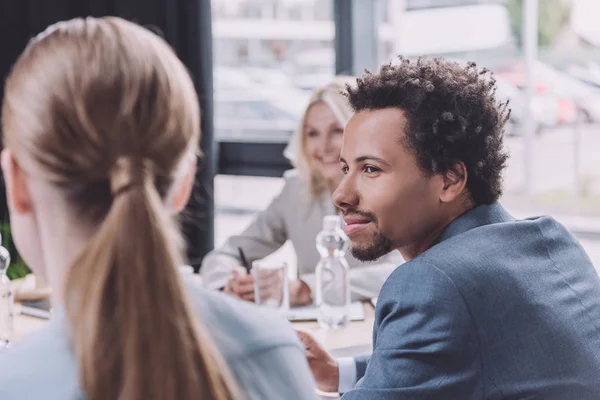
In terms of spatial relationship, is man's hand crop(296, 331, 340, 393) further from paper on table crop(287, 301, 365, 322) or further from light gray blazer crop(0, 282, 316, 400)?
light gray blazer crop(0, 282, 316, 400)

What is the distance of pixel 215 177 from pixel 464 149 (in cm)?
265

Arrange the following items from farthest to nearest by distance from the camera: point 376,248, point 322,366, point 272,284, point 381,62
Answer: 1. point 381,62
2. point 272,284
3. point 322,366
4. point 376,248

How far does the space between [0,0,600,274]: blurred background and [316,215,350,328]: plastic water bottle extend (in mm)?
1470

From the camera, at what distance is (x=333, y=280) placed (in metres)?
2.21

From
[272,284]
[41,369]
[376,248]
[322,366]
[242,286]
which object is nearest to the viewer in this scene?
[41,369]

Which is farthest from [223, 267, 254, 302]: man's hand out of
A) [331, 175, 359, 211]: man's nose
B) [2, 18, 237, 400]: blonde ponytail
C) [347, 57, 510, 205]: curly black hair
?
[2, 18, 237, 400]: blonde ponytail

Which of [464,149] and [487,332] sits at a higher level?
[464,149]

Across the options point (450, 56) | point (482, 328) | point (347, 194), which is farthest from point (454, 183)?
point (450, 56)

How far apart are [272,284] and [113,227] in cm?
142

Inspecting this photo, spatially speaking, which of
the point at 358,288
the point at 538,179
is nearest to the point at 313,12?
the point at 538,179

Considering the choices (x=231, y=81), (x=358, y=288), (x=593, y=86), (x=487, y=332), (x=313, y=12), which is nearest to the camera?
(x=487, y=332)

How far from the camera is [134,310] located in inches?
29.1

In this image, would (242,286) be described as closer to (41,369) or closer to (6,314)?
(6,314)

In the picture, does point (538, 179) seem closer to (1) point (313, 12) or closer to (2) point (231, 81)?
(1) point (313, 12)
